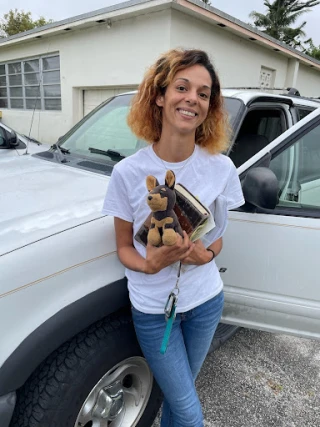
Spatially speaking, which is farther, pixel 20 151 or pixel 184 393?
pixel 20 151

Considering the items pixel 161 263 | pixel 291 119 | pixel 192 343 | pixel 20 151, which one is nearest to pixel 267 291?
pixel 192 343

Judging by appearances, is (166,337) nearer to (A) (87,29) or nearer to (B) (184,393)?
(B) (184,393)

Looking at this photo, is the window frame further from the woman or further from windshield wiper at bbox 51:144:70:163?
the woman

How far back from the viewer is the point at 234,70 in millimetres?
11242

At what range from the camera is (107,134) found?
2.69m

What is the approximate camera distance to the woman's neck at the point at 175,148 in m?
1.36

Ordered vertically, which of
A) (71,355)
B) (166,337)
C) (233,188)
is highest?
(233,188)

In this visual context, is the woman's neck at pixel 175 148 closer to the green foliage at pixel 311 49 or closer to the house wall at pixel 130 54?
the house wall at pixel 130 54

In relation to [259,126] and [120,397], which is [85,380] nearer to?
[120,397]

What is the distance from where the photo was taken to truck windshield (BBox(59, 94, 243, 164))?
7.93 feet

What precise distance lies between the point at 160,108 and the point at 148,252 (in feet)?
2.07

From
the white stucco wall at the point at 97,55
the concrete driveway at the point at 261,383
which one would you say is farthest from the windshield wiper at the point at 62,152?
the white stucco wall at the point at 97,55

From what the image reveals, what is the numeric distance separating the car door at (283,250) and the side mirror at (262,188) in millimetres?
164

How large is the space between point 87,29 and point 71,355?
11.3 meters
